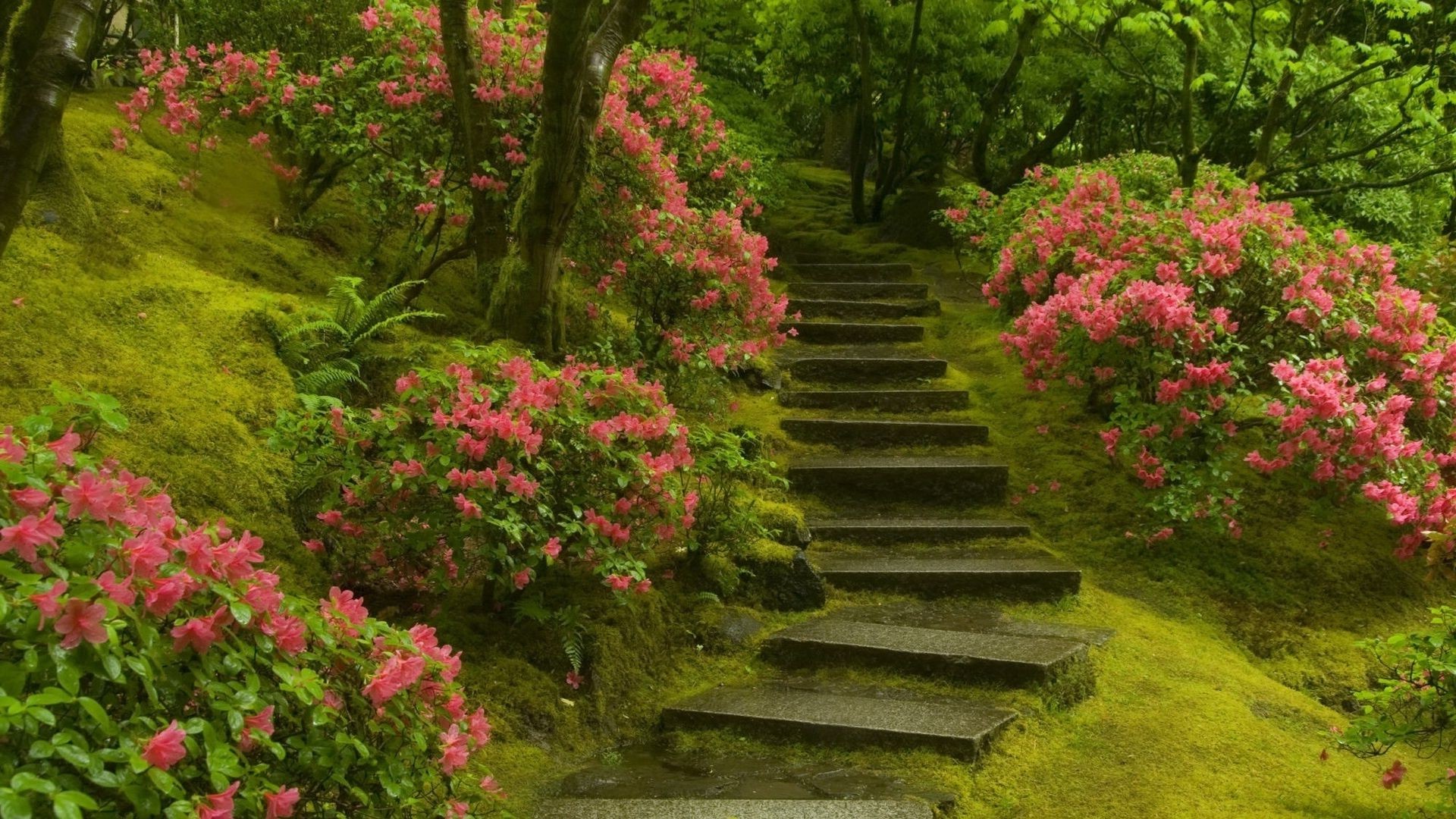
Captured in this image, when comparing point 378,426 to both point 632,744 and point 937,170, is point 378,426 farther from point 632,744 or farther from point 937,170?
point 937,170

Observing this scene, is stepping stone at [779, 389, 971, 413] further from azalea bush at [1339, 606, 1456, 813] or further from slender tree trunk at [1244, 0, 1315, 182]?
azalea bush at [1339, 606, 1456, 813]

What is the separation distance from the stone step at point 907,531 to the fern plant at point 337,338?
2700mm

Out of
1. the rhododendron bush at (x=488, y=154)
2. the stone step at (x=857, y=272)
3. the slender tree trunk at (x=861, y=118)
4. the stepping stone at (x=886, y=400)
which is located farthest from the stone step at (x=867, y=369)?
the slender tree trunk at (x=861, y=118)

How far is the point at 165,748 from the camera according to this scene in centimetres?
169

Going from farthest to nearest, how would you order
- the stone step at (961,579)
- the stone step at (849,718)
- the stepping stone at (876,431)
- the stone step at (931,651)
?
the stepping stone at (876,431)
the stone step at (961,579)
the stone step at (931,651)
the stone step at (849,718)

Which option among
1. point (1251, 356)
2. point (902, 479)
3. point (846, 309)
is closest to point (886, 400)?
point (902, 479)

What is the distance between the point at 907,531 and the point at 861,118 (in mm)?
7603

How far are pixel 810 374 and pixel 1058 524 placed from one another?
2.46 metres

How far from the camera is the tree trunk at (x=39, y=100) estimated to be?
2.80 metres

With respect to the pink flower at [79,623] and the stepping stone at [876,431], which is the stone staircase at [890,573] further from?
the pink flower at [79,623]

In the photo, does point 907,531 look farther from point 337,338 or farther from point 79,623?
point 79,623

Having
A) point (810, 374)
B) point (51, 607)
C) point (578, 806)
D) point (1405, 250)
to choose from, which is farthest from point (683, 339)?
point (1405, 250)

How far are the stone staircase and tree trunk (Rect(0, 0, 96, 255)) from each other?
2.46 meters

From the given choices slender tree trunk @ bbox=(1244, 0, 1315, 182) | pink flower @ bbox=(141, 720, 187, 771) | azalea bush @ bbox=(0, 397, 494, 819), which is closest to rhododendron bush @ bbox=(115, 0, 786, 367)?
azalea bush @ bbox=(0, 397, 494, 819)
